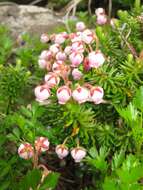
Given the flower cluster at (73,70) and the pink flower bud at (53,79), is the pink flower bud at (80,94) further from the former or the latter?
the pink flower bud at (53,79)

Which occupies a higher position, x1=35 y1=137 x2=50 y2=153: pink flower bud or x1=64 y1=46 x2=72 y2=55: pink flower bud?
x1=64 y1=46 x2=72 y2=55: pink flower bud

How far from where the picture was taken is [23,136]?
246 centimetres

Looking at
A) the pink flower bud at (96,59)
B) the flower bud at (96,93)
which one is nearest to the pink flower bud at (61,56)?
the pink flower bud at (96,59)

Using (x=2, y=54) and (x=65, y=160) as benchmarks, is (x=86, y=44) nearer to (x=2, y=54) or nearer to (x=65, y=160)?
(x=65, y=160)

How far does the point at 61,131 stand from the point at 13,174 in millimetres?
327

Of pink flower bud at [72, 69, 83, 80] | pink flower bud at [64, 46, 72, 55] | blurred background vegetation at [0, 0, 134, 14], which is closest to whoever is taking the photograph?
pink flower bud at [72, 69, 83, 80]

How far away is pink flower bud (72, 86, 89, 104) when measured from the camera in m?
2.16

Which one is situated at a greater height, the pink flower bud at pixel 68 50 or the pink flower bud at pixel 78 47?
the pink flower bud at pixel 78 47

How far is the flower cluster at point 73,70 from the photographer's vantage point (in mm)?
2189

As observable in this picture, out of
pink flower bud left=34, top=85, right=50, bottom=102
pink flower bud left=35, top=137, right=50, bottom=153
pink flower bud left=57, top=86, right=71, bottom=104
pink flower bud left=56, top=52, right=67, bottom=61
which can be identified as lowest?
pink flower bud left=35, top=137, right=50, bottom=153

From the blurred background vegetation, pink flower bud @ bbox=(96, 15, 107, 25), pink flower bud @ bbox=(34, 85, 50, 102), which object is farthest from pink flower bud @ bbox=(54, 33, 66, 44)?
the blurred background vegetation

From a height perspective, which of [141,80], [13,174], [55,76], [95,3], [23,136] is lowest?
[95,3]

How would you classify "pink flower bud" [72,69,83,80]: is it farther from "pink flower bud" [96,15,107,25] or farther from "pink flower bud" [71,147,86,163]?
"pink flower bud" [96,15,107,25]

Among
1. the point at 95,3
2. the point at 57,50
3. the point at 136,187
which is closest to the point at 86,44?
the point at 57,50
